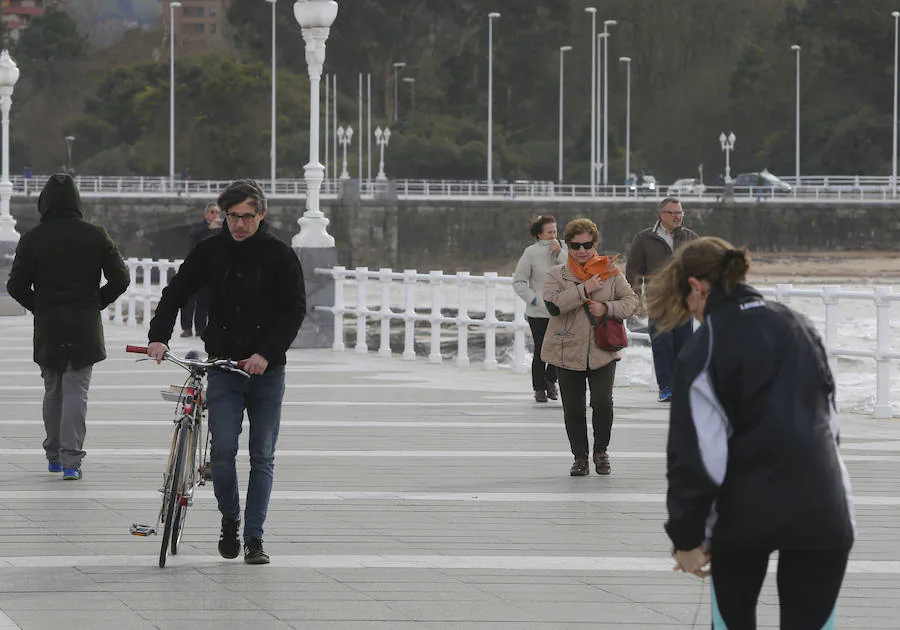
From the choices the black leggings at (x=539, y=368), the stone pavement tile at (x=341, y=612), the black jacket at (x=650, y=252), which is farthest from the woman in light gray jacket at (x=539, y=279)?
the stone pavement tile at (x=341, y=612)

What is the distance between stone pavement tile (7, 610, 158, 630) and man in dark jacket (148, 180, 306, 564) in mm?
1036

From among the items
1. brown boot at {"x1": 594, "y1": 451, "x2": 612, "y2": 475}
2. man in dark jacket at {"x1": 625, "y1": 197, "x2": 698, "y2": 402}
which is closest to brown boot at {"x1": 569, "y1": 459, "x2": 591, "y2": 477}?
brown boot at {"x1": 594, "y1": 451, "x2": 612, "y2": 475}

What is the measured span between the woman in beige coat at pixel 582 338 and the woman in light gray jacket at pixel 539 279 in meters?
4.04

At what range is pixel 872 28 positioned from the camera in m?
101

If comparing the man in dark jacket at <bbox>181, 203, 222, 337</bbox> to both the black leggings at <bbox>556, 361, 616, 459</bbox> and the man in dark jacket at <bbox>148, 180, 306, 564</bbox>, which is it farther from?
the man in dark jacket at <bbox>148, 180, 306, 564</bbox>

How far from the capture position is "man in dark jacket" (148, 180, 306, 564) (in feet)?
23.6

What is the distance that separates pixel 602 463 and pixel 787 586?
5855mm

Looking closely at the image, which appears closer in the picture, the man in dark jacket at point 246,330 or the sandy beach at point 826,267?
the man in dark jacket at point 246,330

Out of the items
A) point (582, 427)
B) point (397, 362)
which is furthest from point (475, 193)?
point (582, 427)

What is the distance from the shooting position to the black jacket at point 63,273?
9789mm

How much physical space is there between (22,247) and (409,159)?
87.3 metres

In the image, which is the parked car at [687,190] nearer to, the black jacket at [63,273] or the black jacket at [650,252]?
the black jacket at [650,252]

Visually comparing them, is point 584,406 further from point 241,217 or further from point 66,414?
point 241,217

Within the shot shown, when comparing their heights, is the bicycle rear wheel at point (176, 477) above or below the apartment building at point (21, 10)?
below
